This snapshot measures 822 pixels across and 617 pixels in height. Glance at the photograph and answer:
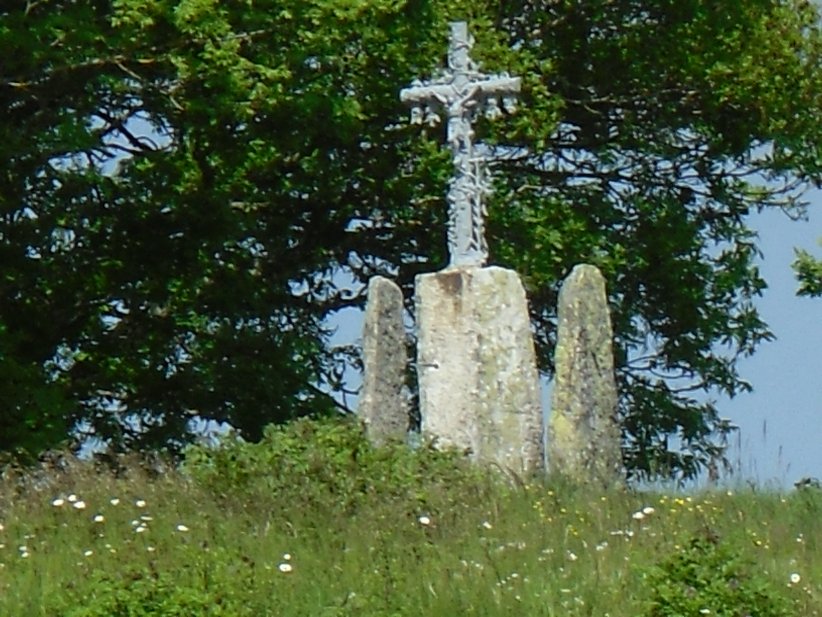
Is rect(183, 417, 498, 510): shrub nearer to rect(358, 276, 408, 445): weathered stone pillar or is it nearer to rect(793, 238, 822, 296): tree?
rect(358, 276, 408, 445): weathered stone pillar

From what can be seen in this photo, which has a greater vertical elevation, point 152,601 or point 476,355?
point 476,355

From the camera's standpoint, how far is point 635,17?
85.6 ft

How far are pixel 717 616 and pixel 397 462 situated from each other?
4.75 metres

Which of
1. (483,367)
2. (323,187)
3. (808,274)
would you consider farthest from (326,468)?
(808,274)

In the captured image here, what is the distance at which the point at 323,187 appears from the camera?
24.6 m

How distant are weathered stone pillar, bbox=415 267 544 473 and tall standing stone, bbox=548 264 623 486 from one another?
0.31m

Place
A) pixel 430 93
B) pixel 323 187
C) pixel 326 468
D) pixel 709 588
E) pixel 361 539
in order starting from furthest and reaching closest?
pixel 323 187, pixel 430 93, pixel 326 468, pixel 361 539, pixel 709 588

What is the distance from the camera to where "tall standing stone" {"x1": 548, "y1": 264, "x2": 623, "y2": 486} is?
52.4ft

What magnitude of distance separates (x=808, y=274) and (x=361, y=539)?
14.9 meters

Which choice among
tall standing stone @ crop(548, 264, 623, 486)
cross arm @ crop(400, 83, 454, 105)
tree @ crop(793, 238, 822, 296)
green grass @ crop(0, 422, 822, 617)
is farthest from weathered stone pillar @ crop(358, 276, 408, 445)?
tree @ crop(793, 238, 822, 296)

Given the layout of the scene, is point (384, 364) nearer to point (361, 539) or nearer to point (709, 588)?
point (361, 539)

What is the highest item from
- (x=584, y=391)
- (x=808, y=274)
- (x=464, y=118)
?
(x=808, y=274)

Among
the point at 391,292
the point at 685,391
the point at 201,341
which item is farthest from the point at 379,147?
the point at 391,292

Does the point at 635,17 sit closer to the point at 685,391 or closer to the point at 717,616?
the point at 685,391
